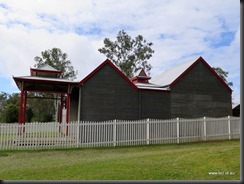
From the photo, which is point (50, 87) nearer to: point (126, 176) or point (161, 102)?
point (161, 102)

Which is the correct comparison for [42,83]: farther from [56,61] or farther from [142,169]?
[56,61]

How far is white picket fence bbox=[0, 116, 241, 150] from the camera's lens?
16281mm

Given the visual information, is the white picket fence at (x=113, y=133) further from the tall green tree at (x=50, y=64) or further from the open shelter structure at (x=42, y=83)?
the tall green tree at (x=50, y=64)

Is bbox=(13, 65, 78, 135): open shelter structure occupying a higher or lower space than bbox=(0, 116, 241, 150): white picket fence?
higher

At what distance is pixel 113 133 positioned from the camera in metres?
17.8

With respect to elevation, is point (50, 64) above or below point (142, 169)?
above

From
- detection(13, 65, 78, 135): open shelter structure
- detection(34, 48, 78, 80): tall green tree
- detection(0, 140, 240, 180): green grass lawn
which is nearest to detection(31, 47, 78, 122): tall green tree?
detection(34, 48, 78, 80): tall green tree

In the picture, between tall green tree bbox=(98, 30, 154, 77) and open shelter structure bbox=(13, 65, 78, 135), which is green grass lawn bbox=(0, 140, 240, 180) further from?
tall green tree bbox=(98, 30, 154, 77)

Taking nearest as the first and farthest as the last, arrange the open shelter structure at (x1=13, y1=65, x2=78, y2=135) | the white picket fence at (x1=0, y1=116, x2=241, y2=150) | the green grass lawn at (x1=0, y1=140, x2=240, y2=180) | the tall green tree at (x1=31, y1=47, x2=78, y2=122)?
the green grass lawn at (x1=0, y1=140, x2=240, y2=180) → the white picket fence at (x1=0, y1=116, x2=241, y2=150) → the open shelter structure at (x1=13, y1=65, x2=78, y2=135) → the tall green tree at (x1=31, y1=47, x2=78, y2=122)

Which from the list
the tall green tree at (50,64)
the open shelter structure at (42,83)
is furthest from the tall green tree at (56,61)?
the open shelter structure at (42,83)

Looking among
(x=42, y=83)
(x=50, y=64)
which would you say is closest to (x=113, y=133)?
(x=42, y=83)

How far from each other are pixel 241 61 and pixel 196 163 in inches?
208

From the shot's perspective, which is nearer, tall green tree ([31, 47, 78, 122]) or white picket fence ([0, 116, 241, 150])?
white picket fence ([0, 116, 241, 150])

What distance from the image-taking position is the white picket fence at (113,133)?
53.4ft
